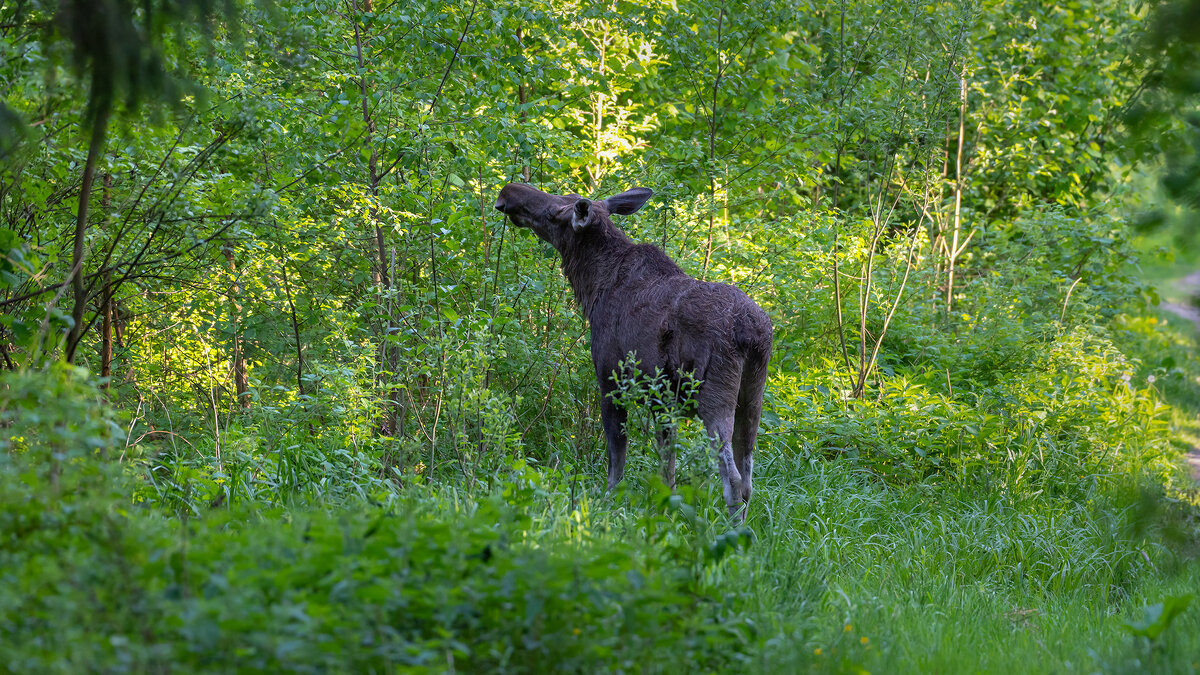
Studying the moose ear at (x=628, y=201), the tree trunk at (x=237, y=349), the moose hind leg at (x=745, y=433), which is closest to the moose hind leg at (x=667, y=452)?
the moose hind leg at (x=745, y=433)

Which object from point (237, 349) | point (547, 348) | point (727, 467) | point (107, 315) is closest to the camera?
point (727, 467)

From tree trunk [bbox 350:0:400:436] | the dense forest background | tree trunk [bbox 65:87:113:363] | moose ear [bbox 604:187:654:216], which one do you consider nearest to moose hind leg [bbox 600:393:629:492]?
the dense forest background

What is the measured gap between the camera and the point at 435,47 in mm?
6871

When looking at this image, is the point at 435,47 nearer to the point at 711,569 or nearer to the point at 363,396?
the point at 363,396

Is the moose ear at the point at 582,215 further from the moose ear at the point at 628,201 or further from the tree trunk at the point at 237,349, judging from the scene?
the tree trunk at the point at 237,349

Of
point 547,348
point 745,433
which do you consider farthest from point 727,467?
point 547,348

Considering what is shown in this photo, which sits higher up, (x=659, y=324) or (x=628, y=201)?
(x=628, y=201)

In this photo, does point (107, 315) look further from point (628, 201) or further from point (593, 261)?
point (628, 201)

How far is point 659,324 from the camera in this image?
18.5ft

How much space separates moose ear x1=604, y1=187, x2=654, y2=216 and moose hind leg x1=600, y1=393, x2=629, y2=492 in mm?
1545

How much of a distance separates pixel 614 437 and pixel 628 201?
5.98 ft

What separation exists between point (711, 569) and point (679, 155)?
18.4ft

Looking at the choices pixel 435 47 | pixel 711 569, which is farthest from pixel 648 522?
pixel 435 47

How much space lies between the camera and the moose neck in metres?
6.18
